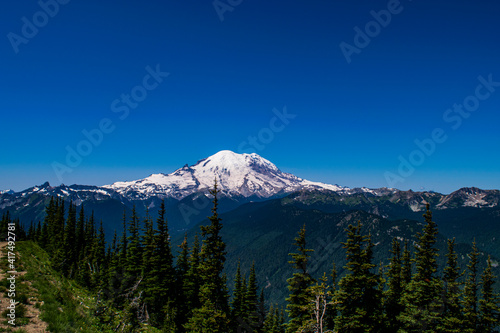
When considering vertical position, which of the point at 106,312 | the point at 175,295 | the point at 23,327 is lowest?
the point at 175,295

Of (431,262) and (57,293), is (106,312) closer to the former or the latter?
(57,293)

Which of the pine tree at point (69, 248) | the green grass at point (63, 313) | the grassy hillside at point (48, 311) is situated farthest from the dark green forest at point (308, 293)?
the pine tree at point (69, 248)

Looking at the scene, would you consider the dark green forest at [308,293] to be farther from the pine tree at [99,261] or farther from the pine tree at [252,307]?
the pine tree at [99,261]

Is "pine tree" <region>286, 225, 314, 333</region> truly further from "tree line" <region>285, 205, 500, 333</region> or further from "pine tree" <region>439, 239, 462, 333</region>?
"pine tree" <region>439, 239, 462, 333</region>

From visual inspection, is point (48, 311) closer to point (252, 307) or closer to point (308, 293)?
point (308, 293)

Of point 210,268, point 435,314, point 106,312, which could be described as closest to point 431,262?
point 435,314
